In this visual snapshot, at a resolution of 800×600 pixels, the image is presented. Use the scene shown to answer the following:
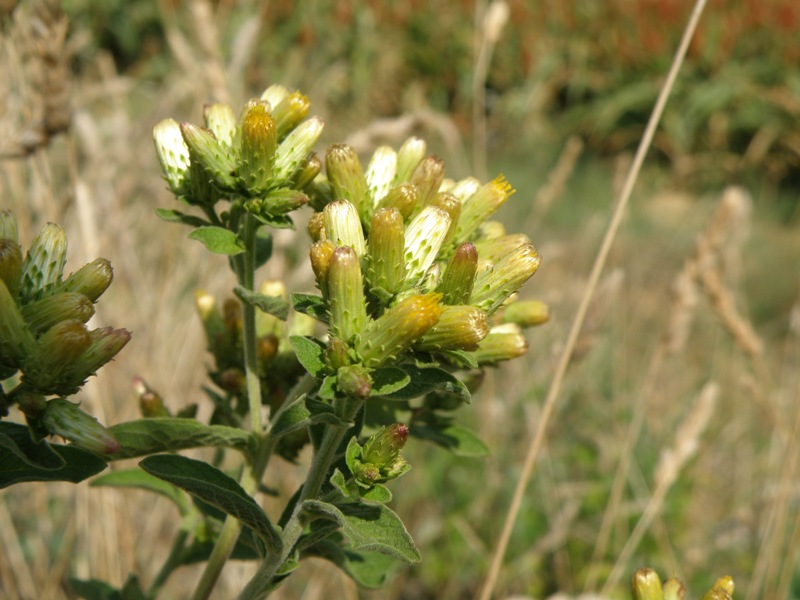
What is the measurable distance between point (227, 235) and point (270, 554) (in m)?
0.45

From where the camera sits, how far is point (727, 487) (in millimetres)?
3545

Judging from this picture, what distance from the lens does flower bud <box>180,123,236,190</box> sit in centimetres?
128

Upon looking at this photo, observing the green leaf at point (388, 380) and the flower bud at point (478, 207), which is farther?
the flower bud at point (478, 207)

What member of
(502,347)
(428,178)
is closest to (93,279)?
(428,178)

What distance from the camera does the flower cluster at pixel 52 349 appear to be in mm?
1073

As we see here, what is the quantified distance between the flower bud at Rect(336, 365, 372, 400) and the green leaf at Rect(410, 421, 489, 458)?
0.39 metres

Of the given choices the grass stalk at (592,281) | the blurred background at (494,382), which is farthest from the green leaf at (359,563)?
the blurred background at (494,382)

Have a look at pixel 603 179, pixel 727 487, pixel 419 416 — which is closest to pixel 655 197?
pixel 603 179

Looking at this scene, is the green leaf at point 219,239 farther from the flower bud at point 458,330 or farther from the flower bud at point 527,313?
the flower bud at point 527,313

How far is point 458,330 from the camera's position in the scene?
3.69ft

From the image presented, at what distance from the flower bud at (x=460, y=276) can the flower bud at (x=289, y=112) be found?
40cm

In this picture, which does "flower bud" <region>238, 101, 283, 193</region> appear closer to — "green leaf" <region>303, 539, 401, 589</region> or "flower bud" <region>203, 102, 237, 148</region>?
"flower bud" <region>203, 102, 237, 148</region>

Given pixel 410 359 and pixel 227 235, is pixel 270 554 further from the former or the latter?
pixel 227 235

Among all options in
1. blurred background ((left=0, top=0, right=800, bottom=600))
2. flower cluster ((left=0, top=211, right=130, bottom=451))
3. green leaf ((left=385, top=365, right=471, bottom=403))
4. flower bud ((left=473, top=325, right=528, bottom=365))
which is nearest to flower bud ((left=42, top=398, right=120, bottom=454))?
flower cluster ((left=0, top=211, right=130, bottom=451))
